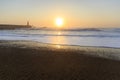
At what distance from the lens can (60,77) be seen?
1140 centimetres

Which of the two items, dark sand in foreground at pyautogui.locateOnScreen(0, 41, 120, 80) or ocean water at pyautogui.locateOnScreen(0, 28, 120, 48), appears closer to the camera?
dark sand in foreground at pyautogui.locateOnScreen(0, 41, 120, 80)

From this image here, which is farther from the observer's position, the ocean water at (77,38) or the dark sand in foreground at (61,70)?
the ocean water at (77,38)

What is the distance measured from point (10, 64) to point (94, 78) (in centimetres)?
510

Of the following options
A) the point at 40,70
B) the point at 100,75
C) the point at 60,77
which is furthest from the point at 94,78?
the point at 40,70

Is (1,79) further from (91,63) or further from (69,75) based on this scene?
(91,63)

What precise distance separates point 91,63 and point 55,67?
2.52m

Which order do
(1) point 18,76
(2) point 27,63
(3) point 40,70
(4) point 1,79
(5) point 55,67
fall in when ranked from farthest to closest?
(2) point 27,63 < (5) point 55,67 < (3) point 40,70 < (1) point 18,76 < (4) point 1,79

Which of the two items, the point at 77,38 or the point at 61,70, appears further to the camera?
the point at 77,38

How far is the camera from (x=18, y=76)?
11.3 metres

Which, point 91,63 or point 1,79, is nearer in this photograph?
point 1,79

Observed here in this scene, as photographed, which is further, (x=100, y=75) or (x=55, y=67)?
(x=55, y=67)

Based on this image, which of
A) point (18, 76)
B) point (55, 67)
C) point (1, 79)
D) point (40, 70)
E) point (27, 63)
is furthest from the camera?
point (27, 63)

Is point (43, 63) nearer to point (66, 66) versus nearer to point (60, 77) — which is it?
point (66, 66)

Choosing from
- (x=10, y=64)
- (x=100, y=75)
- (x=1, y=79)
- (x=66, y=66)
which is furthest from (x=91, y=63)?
(x=1, y=79)
